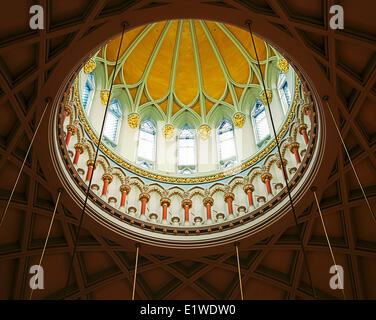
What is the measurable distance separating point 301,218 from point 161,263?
18.5ft

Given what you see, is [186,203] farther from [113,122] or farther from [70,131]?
[113,122]

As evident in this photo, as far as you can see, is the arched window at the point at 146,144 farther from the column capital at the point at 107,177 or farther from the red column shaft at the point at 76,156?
the red column shaft at the point at 76,156

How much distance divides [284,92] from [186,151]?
564 centimetres

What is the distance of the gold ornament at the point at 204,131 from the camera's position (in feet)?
74.1

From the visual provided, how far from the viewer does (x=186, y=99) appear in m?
24.3

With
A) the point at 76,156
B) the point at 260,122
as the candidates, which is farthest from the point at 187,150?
the point at 76,156

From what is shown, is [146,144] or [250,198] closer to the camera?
[250,198]

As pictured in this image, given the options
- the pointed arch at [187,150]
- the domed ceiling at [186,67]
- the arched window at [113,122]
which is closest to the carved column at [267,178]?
the pointed arch at [187,150]

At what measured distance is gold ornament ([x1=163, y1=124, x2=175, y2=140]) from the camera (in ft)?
74.3

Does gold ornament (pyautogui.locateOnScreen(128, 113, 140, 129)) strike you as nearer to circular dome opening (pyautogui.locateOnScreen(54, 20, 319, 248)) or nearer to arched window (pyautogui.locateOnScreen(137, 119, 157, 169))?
circular dome opening (pyautogui.locateOnScreen(54, 20, 319, 248))

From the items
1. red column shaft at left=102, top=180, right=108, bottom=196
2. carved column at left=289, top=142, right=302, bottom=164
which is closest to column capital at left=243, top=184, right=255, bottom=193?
carved column at left=289, top=142, right=302, bottom=164

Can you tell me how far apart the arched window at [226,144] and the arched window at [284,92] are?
10.5 feet

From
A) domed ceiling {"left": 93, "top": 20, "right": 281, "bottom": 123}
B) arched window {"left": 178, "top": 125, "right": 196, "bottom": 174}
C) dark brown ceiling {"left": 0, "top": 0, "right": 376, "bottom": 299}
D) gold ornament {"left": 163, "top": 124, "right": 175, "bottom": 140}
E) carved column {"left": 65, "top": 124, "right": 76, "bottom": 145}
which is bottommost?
dark brown ceiling {"left": 0, "top": 0, "right": 376, "bottom": 299}

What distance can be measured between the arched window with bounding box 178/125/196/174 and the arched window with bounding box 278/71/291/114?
5.09m
